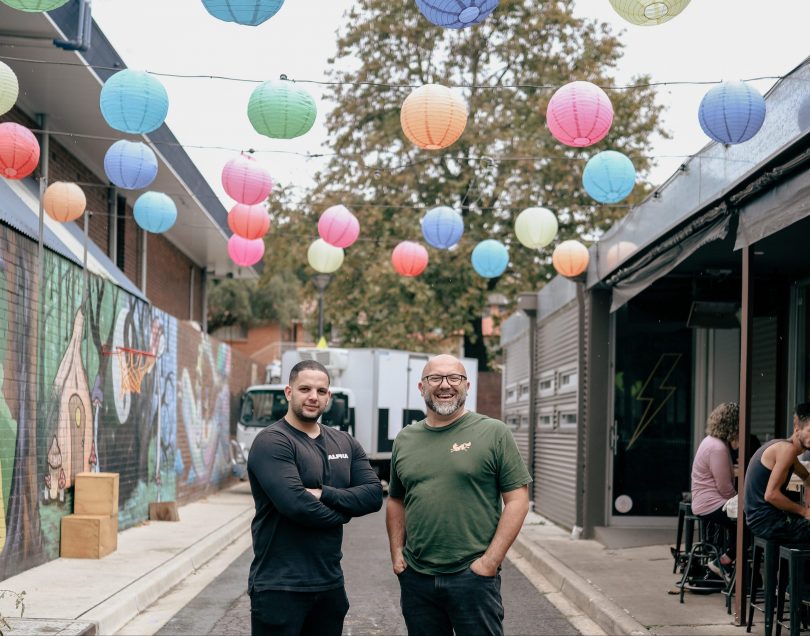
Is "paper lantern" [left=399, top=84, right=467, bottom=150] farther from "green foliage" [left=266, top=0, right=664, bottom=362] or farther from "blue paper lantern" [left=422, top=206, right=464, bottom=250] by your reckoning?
"green foliage" [left=266, top=0, right=664, bottom=362]

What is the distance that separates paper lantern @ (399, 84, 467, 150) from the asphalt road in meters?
4.41

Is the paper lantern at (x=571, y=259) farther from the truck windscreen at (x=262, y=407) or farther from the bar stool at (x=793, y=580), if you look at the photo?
the truck windscreen at (x=262, y=407)

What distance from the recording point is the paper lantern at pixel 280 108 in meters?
9.53

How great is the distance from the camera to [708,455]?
370 inches

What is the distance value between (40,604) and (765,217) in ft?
21.3

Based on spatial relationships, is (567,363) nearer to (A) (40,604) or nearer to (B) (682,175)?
(B) (682,175)

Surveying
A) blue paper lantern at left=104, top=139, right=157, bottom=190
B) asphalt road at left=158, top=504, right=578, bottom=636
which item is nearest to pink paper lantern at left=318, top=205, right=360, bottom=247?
blue paper lantern at left=104, top=139, right=157, bottom=190

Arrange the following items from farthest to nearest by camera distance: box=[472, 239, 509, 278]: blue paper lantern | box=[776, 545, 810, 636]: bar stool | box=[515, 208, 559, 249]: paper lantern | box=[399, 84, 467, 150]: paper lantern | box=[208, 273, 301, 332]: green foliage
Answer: box=[208, 273, 301, 332]: green foliage
box=[472, 239, 509, 278]: blue paper lantern
box=[515, 208, 559, 249]: paper lantern
box=[399, 84, 467, 150]: paper lantern
box=[776, 545, 810, 636]: bar stool

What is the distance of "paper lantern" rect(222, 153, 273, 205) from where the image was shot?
1176 cm

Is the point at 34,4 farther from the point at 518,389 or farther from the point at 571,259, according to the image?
the point at 518,389

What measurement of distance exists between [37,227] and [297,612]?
8506mm

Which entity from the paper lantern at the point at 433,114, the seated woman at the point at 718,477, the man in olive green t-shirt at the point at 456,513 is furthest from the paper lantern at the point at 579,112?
the man in olive green t-shirt at the point at 456,513

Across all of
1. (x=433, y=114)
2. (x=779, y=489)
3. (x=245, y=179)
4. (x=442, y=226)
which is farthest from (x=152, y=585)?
(x=442, y=226)

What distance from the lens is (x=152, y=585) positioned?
9773mm
